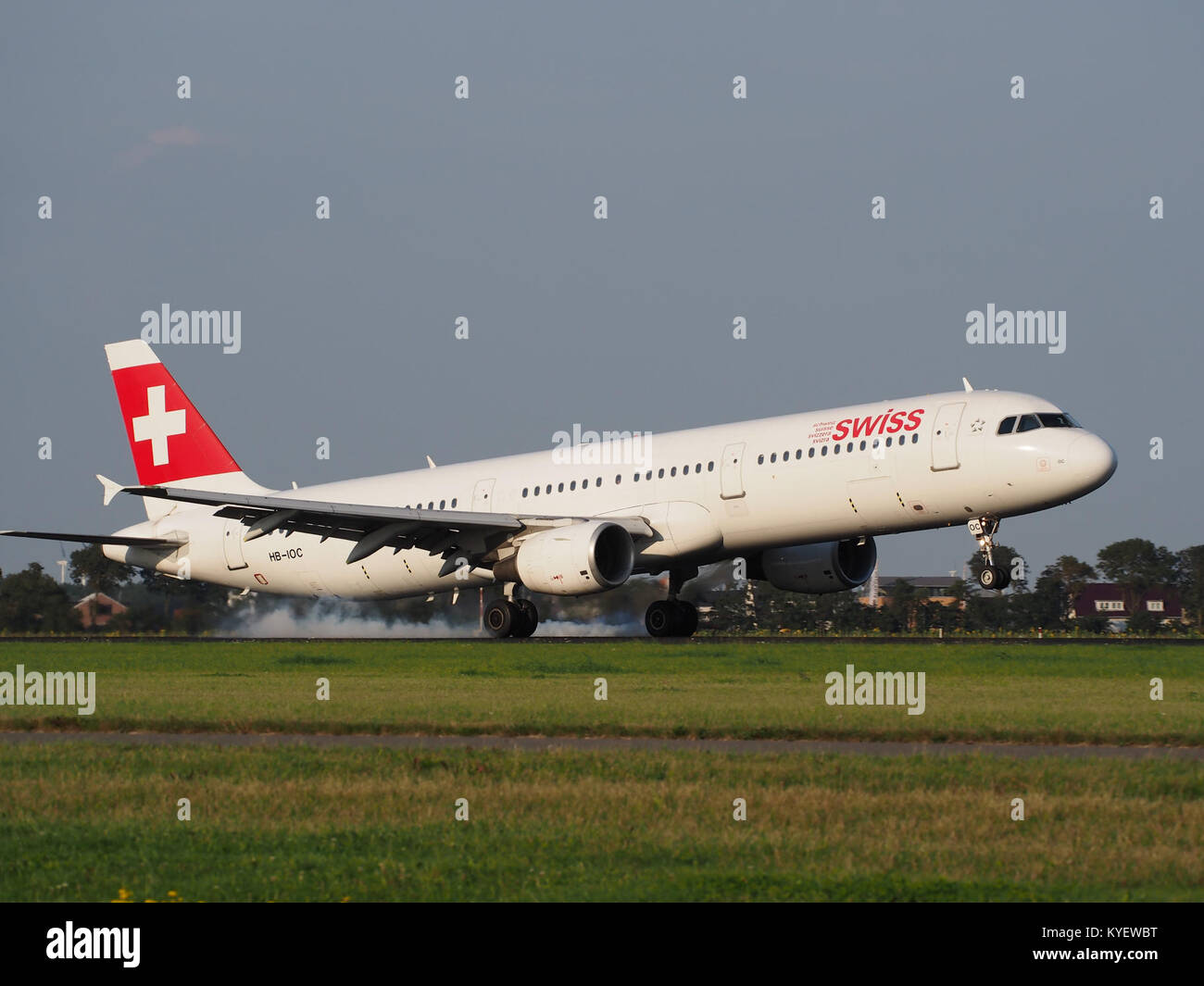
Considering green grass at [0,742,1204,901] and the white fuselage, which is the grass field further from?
the white fuselage

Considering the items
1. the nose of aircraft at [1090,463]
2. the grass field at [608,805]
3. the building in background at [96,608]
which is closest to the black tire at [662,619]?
the nose of aircraft at [1090,463]

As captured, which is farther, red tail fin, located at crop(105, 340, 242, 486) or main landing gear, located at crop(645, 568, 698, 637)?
red tail fin, located at crop(105, 340, 242, 486)

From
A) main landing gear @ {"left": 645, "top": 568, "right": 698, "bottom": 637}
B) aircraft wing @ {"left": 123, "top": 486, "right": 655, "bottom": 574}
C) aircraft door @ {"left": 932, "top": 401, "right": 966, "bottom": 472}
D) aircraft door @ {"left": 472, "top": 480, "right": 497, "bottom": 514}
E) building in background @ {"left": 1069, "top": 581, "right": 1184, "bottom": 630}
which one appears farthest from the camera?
building in background @ {"left": 1069, "top": 581, "right": 1184, "bottom": 630}

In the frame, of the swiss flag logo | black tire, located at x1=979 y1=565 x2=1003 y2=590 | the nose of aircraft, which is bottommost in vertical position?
black tire, located at x1=979 y1=565 x2=1003 y2=590

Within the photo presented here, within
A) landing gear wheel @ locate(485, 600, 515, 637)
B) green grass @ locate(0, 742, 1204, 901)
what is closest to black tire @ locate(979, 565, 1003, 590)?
landing gear wheel @ locate(485, 600, 515, 637)

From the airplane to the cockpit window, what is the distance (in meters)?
0.06

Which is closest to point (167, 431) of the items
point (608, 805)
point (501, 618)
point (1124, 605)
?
point (501, 618)

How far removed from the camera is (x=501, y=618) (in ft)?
128

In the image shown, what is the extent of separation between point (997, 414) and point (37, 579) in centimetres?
3234

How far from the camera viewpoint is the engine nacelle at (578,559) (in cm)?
3459

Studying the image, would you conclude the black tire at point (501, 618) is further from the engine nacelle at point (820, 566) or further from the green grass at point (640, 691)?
the engine nacelle at point (820, 566)

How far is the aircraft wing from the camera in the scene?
3553 cm

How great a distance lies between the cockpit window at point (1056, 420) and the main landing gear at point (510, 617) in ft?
44.4
